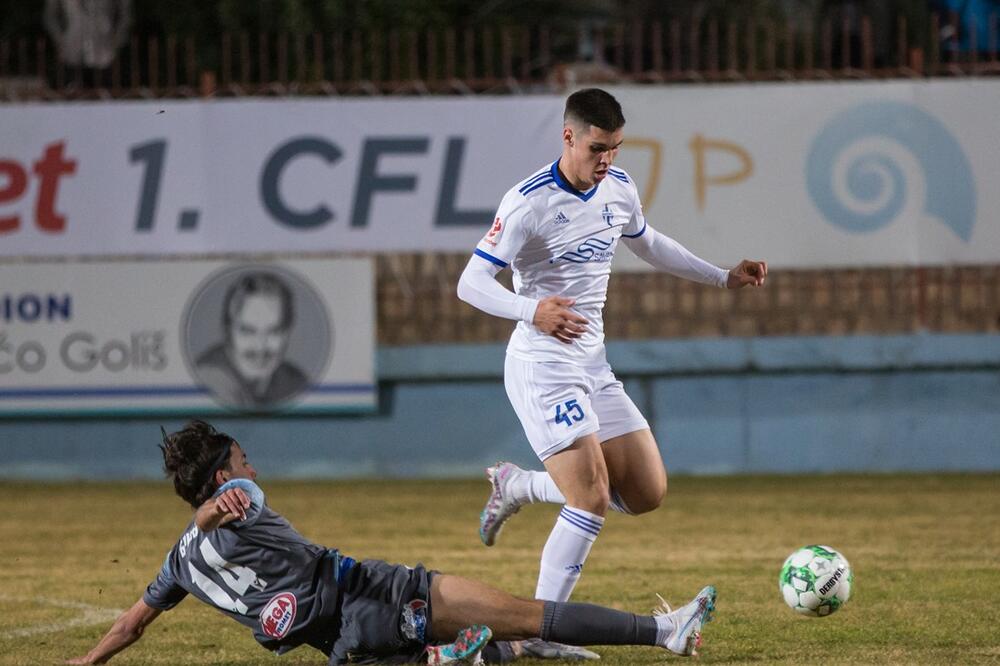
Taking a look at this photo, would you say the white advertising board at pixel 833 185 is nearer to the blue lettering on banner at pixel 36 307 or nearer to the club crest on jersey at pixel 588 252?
the blue lettering on banner at pixel 36 307

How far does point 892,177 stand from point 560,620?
27.0 feet

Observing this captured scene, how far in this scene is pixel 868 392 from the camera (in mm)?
13469

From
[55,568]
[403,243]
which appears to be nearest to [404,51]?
[403,243]

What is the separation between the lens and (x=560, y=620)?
19.1ft

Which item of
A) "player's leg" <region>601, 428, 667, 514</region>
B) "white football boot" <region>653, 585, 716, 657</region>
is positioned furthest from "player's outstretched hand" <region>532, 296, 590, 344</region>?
"white football boot" <region>653, 585, 716, 657</region>

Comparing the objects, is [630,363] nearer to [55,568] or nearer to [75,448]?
[75,448]

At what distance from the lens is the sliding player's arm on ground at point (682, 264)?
6973mm

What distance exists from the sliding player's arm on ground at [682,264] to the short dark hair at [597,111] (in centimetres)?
75

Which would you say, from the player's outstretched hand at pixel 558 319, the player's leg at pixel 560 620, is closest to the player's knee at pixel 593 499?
the player's leg at pixel 560 620

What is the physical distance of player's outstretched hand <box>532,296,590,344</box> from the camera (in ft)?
19.9

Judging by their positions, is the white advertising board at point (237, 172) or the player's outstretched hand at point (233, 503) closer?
the player's outstretched hand at point (233, 503)

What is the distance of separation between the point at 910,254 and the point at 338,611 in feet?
27.7

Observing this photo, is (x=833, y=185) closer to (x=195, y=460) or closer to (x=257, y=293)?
(x=257, y=293)

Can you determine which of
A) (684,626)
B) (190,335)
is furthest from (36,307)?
(684,626)
